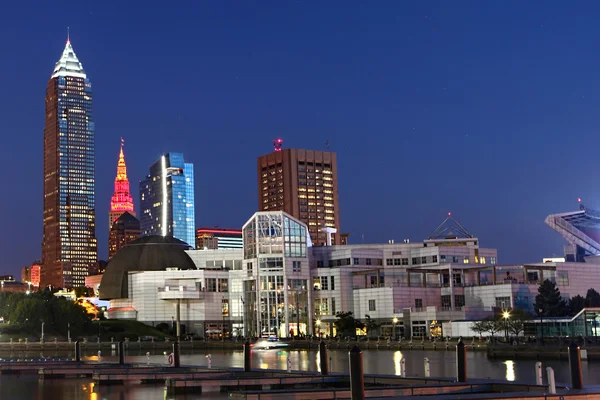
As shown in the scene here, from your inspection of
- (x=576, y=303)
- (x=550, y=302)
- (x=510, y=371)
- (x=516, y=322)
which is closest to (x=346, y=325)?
(x=550, y=302)

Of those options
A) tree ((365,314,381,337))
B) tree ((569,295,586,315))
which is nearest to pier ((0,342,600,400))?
tree ((365,314,381,337))

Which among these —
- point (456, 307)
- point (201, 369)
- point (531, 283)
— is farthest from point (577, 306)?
point (201, 369)

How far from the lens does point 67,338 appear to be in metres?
A: 196

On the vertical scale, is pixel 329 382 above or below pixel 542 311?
below

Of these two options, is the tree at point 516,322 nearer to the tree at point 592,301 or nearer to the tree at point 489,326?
the tree at point 489,326

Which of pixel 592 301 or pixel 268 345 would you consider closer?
pixel 268 345

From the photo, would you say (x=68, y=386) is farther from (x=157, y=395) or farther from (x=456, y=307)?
(x=456, y=307)

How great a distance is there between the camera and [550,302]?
180125mm

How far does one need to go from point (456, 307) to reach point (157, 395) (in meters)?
146

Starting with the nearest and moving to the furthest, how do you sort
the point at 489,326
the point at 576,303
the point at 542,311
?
the point at 489,326 < the point at 542,311 < the point at 576,303

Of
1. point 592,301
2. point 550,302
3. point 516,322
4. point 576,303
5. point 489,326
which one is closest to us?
point 516,322

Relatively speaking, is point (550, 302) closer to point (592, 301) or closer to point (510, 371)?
point (592, 301)

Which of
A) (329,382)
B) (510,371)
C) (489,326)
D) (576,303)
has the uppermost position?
(576,303)

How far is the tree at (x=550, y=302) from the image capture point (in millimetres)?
178125
